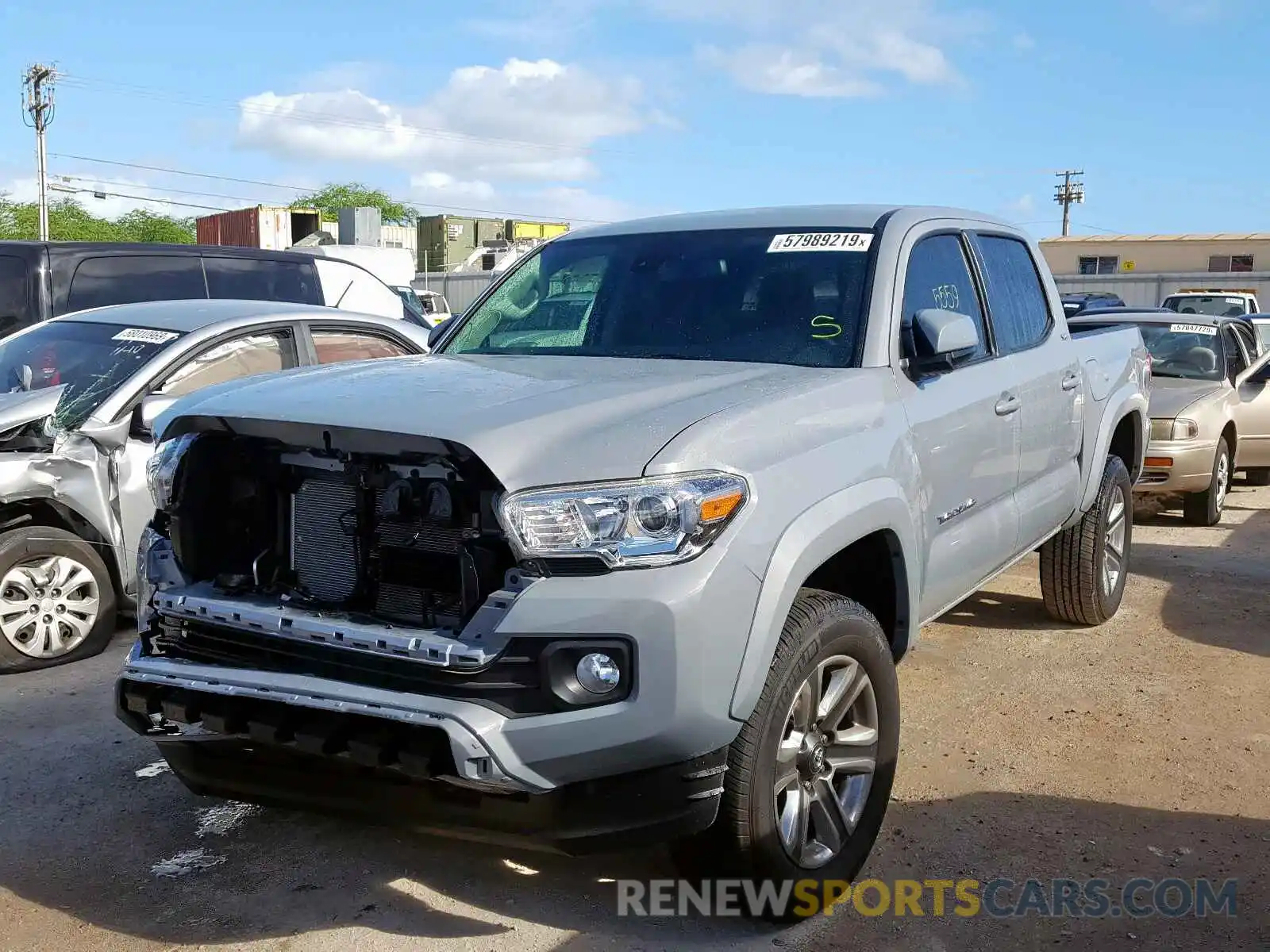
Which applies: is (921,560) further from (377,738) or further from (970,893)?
(377,738)

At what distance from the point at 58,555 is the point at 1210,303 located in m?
20.6

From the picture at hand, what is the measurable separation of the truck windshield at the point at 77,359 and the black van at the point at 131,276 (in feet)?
6.23

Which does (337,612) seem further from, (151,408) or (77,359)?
(77,359)

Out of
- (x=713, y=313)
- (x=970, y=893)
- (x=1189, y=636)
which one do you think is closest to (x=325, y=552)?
(x=713, y=313)

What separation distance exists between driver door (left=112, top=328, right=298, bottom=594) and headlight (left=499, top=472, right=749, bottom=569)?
2.74 metres

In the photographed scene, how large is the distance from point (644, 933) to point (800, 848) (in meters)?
0.47

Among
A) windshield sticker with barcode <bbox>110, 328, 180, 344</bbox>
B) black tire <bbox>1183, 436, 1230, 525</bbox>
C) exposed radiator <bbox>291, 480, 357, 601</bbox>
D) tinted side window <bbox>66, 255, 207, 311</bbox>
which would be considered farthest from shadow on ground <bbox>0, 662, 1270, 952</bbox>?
black tire <bbox>1183, 436, 1230, 525</bbox>

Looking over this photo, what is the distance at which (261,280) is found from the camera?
945cm

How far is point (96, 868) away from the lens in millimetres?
3666

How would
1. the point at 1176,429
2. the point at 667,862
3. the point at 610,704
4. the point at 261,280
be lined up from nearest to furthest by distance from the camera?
the point at 610,704 < the point at 667,862 < the point at 1176,429 < the point at 261,280

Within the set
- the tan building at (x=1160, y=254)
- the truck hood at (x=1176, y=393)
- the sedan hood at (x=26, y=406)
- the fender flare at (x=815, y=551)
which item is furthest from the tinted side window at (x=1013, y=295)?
the tan building at (x=1160, y=254)

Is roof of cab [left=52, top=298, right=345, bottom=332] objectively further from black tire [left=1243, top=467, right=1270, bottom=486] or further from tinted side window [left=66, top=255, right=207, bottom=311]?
black tire [left=1243, top=467, right=1270, bottom=486]

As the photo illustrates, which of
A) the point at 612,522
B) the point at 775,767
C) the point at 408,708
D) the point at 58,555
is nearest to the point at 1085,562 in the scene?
the point at 775,767

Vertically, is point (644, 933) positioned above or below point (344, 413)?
below
